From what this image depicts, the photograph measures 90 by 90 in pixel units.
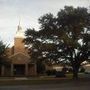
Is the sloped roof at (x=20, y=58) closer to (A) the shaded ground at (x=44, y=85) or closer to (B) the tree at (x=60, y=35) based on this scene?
(B) the tree at (x=60, y=35)

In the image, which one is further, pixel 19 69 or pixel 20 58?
pixel 19 69

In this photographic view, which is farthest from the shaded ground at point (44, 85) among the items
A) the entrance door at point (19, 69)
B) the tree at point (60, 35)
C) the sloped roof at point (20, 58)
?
the entrance door at point (19, 69)

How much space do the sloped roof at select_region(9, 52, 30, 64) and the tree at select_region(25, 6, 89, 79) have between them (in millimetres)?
20419

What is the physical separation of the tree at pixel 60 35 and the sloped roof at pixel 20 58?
804 inches

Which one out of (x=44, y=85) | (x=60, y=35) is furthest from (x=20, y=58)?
(x=44, y=85)

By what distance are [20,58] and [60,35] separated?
2505 centimetres

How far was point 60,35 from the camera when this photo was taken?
44.0 meters

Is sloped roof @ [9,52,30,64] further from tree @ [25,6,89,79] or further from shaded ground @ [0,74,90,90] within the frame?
shaded ground @ [0,74,90,90]

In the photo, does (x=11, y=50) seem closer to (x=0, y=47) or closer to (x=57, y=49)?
(x=0, y=47)

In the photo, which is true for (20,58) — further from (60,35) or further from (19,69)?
(60,35)

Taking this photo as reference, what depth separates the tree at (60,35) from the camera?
145 ft

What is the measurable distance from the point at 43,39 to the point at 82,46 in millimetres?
6525

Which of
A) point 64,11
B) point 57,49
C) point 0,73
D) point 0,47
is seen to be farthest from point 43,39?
point 0,73

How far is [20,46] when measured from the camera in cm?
7356
